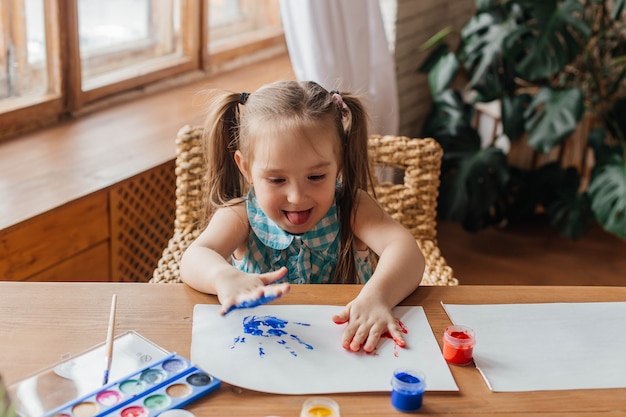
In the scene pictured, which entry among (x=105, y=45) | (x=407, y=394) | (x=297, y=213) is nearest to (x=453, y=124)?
(x=105, y=45)

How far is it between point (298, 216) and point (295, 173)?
82 millimetres

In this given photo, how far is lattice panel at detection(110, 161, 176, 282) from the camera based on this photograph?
2277 mm

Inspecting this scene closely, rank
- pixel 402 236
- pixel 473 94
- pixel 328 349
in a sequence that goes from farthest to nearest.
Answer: pixel 473 94
pixel 402 236
pixel 328 349

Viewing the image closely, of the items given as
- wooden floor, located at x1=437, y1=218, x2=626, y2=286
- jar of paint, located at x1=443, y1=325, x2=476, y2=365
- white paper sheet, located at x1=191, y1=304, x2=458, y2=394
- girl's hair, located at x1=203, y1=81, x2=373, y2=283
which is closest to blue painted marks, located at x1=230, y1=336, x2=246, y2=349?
white paper sheet, located at x1=191, y1=304, x2=458, y2=394

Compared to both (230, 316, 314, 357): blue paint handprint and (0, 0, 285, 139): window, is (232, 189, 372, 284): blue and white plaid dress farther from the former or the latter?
(0, 0, 285, 139): window

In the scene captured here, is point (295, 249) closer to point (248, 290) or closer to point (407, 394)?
point (248, 290)

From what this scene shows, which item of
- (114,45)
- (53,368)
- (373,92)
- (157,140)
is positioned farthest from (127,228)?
(53,368)

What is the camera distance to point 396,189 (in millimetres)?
1925

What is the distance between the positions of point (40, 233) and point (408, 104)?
1654 millimetres

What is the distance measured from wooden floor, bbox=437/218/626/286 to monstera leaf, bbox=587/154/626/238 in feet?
1.21

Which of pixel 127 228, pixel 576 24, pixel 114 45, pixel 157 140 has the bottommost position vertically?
pixel 127 228

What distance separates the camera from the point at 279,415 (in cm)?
96

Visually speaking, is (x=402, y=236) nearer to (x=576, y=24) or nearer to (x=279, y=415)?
(x=279, y=415)

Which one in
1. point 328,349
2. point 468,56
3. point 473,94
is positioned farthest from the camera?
point 473,94
